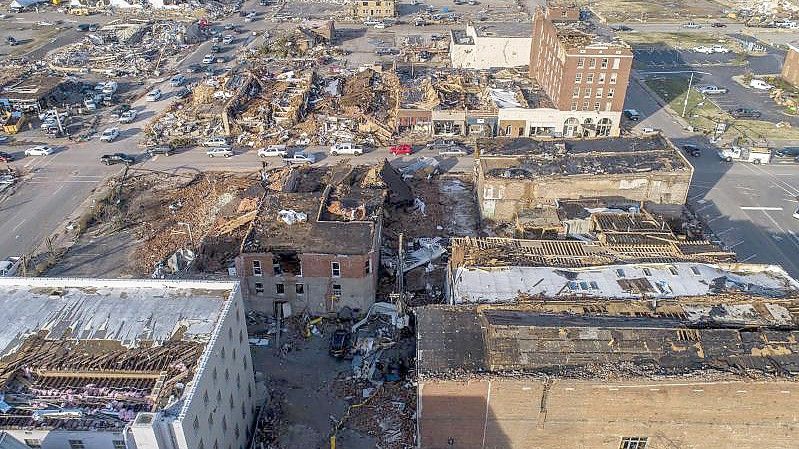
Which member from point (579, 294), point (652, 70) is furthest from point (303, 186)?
point (652, 70)

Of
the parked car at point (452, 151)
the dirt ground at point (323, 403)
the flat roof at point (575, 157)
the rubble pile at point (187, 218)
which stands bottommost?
the dirt ground at point (323, 403)

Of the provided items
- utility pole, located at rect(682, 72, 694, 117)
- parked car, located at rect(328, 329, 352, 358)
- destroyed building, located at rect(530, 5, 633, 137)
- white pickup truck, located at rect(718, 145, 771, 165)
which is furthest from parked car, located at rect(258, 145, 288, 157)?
utility pole, located at rect(682, 72, 694, 117)

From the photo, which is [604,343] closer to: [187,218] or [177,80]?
[187,218]

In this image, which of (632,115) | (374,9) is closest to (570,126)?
(632,115)

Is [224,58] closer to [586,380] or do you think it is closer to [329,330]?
[329,330]

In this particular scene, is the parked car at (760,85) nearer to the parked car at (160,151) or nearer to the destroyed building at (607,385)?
the destroyed building at (607,385)

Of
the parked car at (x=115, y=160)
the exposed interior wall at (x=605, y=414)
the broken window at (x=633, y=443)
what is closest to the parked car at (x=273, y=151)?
the parked car at (x=115, y=160)
